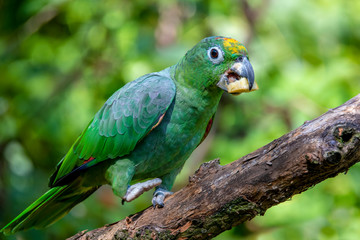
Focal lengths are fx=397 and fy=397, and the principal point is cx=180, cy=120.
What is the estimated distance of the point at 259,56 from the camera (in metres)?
4.58

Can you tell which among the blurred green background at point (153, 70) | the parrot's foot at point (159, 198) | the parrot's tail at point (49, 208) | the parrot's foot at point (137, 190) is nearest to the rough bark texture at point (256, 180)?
the parrot's foot at point (159, 198)

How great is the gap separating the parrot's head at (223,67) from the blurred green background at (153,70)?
1.10 meters

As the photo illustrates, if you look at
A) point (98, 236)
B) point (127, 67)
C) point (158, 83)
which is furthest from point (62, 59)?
point (98, 236)

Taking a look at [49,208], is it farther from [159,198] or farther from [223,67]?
[223,67]

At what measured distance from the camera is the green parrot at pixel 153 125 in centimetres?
256

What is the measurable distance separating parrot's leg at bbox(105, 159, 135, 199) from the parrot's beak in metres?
0.82

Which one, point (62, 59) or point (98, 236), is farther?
point (62, 59)

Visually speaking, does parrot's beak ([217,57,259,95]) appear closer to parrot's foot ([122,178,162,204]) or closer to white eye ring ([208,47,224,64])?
white eye ring ([208,47,224,64])

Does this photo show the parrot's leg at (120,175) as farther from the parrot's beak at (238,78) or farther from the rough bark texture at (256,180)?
the parrot's beak at (238,78)

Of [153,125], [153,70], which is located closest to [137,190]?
[153,125]

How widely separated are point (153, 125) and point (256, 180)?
894mm

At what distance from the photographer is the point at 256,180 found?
1.95m

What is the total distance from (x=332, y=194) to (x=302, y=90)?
122 centimetres

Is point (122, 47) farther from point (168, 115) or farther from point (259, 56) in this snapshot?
point (168, 115)
